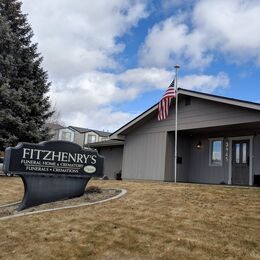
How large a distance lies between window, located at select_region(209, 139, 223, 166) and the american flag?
8.88ft

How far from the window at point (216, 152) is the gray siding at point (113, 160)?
6583 mm

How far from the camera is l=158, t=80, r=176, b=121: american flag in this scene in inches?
537

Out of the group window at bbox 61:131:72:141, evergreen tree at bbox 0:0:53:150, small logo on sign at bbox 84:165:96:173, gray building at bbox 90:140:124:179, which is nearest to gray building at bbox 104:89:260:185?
gray building at bbox 90:140:124:179

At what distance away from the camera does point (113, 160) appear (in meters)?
20.7

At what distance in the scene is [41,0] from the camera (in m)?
12.9

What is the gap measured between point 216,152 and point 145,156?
10.7ft

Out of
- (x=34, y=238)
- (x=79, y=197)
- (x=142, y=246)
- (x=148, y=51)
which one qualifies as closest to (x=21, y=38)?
(x=148, y=51)

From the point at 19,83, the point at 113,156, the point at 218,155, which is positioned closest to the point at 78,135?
the point at 113,156

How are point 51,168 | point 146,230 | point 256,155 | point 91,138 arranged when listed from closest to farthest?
point 146,230
point 51,168
point 256,155
point 91,138

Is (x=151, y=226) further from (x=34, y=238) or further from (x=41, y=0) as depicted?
(x=41, y=0)

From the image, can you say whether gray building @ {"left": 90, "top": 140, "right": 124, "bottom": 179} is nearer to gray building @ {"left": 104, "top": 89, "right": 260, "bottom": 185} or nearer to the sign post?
gray building @ {"left": 104, "top": 89, "right": 260, "bottom": 185}

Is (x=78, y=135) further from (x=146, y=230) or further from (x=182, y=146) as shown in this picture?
(x=146, y=230)

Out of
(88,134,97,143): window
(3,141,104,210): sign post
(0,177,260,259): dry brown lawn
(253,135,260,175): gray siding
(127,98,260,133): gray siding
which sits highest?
(88,134,97,143): window

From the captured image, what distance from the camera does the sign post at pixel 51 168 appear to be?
364 inches
